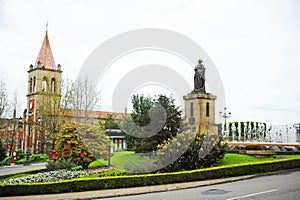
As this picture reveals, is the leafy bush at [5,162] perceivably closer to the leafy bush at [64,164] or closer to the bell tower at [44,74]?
the leafy bush at [64,164]

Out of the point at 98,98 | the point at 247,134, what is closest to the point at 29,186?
the point at 98,98

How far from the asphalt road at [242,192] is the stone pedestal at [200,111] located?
979cm

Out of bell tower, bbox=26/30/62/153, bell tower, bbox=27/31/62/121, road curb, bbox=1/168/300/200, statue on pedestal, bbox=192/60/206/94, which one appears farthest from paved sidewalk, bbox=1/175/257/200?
bell tower, bbox=27/31/62/121

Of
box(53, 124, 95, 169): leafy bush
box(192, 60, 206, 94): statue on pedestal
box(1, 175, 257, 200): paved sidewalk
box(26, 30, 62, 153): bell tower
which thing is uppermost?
box(26, 30, 62, 153): bell tower

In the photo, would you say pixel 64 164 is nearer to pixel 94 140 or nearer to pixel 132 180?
pixel 94 140

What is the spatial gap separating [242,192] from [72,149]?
10.6 m

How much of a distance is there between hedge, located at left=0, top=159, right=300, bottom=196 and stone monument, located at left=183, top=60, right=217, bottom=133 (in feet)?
26.1

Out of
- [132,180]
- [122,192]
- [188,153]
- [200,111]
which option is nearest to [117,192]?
Result: [122,192]

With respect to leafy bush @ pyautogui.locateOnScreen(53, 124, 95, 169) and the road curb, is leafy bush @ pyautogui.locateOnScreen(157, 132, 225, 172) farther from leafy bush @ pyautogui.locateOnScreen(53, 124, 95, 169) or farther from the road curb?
leafy bush @ pyautogui.locateOnScreen(53, 124, 95, 169)

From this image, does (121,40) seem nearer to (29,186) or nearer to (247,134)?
(29,186)

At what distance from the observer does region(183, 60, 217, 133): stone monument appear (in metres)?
21.8

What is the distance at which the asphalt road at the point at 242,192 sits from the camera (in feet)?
29.5

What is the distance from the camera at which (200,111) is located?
71.5ft

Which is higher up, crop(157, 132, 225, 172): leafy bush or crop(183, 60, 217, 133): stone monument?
crop(183, 60, 217, 133): stone monument
